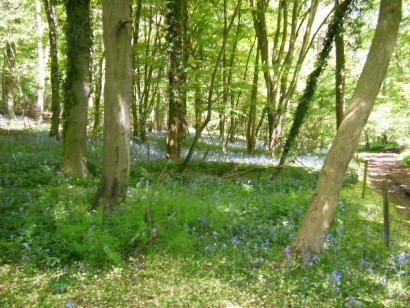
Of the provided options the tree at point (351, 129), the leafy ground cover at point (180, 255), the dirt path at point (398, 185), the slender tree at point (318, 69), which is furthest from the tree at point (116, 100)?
the dirt path at point (398, 185)

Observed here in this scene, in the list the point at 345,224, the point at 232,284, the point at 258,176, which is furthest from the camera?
the point at 258,176

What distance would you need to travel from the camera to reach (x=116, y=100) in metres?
5.79

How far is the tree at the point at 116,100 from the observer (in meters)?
5.63

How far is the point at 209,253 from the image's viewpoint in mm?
4973

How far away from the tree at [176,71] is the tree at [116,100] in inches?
222

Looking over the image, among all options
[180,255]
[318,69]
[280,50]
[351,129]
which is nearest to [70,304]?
[180,255]

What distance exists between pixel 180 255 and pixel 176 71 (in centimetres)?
858

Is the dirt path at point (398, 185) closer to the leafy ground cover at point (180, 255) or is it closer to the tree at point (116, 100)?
the leafy ground cover at point (180, 255)

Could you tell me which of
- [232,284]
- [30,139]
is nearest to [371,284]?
[232,284]

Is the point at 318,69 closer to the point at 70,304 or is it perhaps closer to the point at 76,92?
the point at 76,92

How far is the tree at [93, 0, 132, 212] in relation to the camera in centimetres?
563

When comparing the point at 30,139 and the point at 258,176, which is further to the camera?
the point at 30,139

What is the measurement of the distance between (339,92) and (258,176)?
5139 mm

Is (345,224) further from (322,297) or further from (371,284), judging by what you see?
(322,297)
